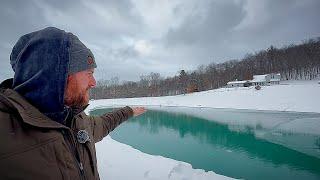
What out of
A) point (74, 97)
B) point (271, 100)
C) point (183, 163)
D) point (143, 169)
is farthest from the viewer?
point (271, 100)

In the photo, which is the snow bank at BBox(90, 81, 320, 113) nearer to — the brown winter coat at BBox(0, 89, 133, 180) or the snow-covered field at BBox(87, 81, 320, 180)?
the snow-covered field at BBox(87, 81, 320, 180)

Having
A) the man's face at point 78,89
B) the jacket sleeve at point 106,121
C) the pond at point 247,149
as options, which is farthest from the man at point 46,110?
the pond at point 247,149

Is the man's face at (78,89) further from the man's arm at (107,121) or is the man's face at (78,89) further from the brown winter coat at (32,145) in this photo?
the man's arm at (107,121)

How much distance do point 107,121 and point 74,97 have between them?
103 cm

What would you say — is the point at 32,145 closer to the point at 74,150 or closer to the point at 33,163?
the point at 33,163

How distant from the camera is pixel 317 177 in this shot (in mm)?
8766

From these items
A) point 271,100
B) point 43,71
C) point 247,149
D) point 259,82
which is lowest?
point 247,149

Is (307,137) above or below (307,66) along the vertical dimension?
below

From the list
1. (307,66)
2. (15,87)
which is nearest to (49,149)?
(15,87)

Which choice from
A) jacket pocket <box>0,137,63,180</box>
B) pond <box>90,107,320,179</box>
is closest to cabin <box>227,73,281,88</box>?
pond <box>90,107,320,179</box>

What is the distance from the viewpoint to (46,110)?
3.48 ft

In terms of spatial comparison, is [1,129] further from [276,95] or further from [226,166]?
[276,95]

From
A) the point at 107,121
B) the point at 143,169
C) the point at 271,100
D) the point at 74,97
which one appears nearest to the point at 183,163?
the point at 143,169

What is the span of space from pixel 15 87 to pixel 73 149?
36 centimetres
